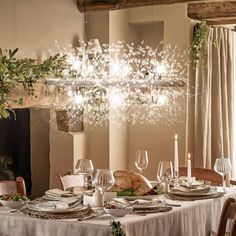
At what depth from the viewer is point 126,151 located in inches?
285

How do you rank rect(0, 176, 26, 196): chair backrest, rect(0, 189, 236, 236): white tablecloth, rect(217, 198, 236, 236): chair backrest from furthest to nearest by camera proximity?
rect(0, 176, 26, 196): chair backrest, rect(217, 198, 236, 236): chair backrest, rect(0, 189, 236, 236): white tablecloth

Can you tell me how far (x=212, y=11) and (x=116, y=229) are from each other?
149 inches

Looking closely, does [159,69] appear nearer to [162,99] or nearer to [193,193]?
[162,99]

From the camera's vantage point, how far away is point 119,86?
6.53 meters

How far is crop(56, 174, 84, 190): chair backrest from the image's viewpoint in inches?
193

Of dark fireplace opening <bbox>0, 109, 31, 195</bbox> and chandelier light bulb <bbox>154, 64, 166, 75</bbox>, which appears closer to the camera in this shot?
chandelier light bulb <bbox>154, 64, 166, 75</bbox>

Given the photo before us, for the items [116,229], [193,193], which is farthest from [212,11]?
[116,229]

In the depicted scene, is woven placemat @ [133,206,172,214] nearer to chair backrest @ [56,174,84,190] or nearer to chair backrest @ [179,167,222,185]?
chair backrest @ [56,174,84,190]

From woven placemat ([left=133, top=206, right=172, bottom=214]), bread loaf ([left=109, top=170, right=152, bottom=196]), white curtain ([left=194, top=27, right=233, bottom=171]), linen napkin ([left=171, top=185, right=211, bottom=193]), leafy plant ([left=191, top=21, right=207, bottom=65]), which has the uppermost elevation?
leafy plant ([left=191, top=21, right=207, bottom=65])

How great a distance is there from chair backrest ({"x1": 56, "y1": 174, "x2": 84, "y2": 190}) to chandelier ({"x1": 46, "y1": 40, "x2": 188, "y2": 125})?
4.79 feet

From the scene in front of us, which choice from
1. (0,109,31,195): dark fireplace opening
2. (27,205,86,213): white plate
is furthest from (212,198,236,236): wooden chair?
(0,109,31,195): dark fireplace opening

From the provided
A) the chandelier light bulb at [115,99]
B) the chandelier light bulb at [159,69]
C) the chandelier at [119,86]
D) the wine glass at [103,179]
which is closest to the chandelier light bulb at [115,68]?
the chandelier at [119,86]

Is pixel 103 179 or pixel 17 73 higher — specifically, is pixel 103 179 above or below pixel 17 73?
below

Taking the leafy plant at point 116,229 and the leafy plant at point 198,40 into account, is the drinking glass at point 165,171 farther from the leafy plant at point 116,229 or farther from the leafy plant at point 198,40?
the leafy plant at point 198,40
